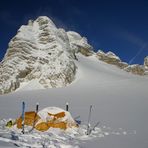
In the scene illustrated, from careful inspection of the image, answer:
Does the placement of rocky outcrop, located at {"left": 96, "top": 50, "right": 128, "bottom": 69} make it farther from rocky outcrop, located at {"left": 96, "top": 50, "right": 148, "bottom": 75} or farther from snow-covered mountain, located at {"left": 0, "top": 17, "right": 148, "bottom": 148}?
snow-covered mountain, located at {"left": 0, "top": 17, "right": 148, "bottom": 148}

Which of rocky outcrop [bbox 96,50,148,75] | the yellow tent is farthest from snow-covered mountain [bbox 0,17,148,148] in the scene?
rocky outcrop [bbox 96,50,148,75]

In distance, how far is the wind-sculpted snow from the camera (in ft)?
191

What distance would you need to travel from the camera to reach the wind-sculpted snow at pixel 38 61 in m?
58.2

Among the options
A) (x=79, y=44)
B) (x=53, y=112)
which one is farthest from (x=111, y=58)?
(x=53, y=112)

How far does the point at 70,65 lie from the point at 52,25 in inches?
794

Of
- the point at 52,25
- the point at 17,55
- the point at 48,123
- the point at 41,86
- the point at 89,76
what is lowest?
the point at 48,123

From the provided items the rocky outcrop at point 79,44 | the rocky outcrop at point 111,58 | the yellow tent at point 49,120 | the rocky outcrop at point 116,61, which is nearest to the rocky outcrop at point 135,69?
the rocky outcrop at point 116,61

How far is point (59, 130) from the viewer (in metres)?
13.3

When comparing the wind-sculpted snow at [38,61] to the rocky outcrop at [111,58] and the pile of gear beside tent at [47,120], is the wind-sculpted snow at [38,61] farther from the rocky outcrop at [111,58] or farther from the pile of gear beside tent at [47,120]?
the pile of gear beside tent at [47,120]

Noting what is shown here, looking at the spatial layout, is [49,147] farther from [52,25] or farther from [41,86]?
[52,25]

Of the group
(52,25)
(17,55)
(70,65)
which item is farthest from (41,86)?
(52,25)

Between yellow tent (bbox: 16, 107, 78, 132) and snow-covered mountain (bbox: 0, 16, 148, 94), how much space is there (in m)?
41.4

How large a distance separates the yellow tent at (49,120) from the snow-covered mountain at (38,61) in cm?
4143

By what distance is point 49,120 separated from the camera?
14.2 meters
